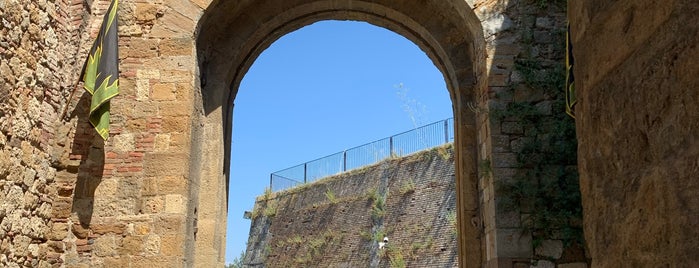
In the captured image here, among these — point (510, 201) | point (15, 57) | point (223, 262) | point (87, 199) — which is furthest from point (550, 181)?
point (15, 57)

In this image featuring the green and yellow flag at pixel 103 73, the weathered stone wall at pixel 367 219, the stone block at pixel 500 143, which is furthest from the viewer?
the weathered stone wall at pixel 367 219

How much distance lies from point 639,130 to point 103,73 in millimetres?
5308

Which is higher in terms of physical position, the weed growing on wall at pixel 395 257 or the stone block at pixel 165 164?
the stone block at pixel 165 164

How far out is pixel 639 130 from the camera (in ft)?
4.41

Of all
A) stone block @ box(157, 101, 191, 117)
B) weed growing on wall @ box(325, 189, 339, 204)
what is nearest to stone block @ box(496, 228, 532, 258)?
stone block @ box(157, 101, 191, 117)

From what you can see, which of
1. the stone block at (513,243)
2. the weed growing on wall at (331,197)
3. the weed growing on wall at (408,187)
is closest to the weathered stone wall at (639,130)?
the stone block at (513,243)

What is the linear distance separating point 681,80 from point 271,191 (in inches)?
925

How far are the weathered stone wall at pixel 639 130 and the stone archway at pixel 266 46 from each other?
5.12 m

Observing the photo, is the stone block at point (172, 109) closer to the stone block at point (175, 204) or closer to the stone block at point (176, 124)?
the stone block at point (176, 124)

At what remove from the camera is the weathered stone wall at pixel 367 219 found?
1712cm

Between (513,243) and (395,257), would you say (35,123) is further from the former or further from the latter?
(395,257)

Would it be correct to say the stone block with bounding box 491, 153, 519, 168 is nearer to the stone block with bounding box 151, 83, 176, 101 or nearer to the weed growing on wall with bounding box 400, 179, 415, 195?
the stone block with bounding box 151, 83, 176, 101

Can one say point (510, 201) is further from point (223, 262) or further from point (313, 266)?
point (313, 266)

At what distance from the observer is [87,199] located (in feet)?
19.9
